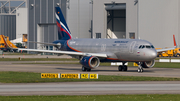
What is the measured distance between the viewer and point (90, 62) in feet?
144

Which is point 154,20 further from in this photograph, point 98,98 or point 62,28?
point 98,98

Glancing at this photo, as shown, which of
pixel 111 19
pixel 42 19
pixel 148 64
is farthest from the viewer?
pixel 42 19

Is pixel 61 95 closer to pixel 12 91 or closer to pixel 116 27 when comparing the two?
pixel 12 91

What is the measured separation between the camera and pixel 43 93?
72.3 feet

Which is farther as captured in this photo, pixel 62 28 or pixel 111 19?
pixel 111 19

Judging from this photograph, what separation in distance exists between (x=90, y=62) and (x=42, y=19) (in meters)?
81.3

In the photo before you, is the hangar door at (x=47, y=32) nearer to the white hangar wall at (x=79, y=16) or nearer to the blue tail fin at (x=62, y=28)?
the white hangar wall at (x=79, y=16)

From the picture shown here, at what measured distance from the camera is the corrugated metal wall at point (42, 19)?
120625mm

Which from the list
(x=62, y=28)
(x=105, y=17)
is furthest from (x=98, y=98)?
(x=105, y=17)

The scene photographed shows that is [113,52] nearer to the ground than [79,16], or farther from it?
nearer to the ground

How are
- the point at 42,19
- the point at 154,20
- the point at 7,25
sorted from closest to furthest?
the point at 154,20, the point at 42,19, the point at 7,25

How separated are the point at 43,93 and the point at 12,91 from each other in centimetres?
257

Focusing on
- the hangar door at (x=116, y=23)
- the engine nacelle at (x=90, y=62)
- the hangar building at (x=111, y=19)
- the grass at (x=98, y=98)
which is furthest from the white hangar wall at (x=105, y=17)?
the grass at (x=98, y=98)

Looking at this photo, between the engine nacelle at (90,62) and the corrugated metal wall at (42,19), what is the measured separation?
7604 cm
